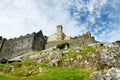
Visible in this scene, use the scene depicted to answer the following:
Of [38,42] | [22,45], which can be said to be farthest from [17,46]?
[38,42]

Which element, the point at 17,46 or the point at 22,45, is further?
the point at 17,46

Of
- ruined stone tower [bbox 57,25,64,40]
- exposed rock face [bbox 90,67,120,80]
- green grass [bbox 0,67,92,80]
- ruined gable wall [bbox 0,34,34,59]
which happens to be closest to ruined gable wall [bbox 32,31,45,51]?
ruined gable wall [bbox 0,34,34,59]

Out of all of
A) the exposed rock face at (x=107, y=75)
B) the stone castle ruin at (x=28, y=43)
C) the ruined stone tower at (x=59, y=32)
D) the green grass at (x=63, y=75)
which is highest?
the ruined stone tower at (x=59, y=32)

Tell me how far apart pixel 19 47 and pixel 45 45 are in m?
10.2

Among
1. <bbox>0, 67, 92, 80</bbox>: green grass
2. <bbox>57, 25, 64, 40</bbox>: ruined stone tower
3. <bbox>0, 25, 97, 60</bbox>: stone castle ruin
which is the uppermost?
<bbox>57, 25, 64, 40</bbox>: ruined stone tower

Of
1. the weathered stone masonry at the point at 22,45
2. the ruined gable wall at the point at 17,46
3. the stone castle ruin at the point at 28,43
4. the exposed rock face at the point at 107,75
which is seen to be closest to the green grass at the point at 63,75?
the exposed rock face at the point at 107,75

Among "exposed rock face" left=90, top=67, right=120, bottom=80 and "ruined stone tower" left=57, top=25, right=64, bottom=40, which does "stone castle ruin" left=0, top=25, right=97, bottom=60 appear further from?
"exposed rock face" left=90, top=67, right=120, bottom=80

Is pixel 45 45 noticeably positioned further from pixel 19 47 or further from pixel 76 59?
pixel 76 59

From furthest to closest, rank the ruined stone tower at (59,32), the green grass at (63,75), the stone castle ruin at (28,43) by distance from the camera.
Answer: the ruined stone tower at (59,32) → the stone castle ruin at (28,43) → the green grass at (63,75)

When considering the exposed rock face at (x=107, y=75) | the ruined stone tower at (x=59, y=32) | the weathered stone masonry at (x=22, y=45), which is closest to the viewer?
the exposed rock face at (x=107, y=75)

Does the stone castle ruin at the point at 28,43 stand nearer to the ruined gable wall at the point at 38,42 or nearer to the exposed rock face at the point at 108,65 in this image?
the ruined gable wall at the point at 38,42

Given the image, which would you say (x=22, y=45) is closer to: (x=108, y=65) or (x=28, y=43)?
(x=28, y=43)

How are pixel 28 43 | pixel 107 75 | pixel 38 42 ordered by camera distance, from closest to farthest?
pixel 107 75
pixel 28 43
pixel 38 42

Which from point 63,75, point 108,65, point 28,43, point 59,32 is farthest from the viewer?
point 59,32
